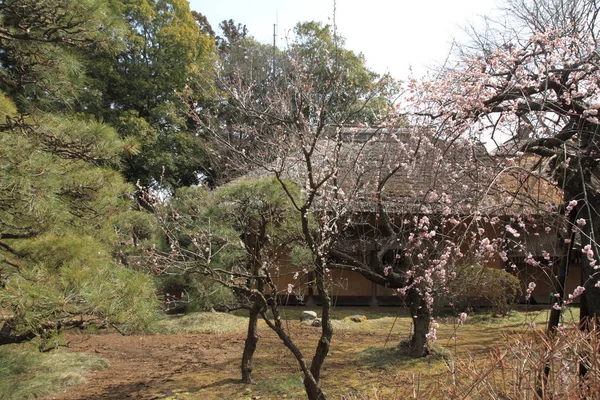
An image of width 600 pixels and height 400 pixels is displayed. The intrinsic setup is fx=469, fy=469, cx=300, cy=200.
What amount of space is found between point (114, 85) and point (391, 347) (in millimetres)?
12486

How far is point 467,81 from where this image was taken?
400cm

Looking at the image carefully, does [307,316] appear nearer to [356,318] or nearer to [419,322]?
[356,318]

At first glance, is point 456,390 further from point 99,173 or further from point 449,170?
point 99,173

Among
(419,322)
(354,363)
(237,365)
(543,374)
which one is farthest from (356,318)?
(543,374)

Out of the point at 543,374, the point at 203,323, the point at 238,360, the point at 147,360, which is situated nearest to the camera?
the point at 543,374

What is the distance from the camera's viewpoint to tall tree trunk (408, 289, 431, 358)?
5621mm

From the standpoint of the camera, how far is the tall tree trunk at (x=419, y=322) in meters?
5.62

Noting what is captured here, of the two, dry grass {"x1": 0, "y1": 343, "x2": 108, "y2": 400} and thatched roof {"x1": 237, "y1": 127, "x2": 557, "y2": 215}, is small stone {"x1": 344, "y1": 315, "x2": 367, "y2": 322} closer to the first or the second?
thatched roof {"x1": 237, "y1": 127, "x2": 557, "y2": 215}

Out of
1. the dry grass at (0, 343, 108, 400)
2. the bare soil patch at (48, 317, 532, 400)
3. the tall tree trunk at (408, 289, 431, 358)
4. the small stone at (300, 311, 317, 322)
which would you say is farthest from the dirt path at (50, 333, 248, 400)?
the tall tree trunk at (408, 289, 431, 358)

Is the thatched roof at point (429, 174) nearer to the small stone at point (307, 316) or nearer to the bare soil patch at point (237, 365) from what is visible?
the bare soil patch at point (237, 365)

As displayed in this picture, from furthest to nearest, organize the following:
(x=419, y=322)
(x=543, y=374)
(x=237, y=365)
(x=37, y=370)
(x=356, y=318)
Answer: (x=356, y=318)
(x=237, y=365)
(x=419, y=322)
(x=37, y=370)
(x=543, y=374)

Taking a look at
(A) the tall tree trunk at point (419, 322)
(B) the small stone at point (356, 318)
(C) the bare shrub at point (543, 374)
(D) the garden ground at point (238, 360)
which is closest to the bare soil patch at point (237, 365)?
(D) the garden ground at point (238, 360)

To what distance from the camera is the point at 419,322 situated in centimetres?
570

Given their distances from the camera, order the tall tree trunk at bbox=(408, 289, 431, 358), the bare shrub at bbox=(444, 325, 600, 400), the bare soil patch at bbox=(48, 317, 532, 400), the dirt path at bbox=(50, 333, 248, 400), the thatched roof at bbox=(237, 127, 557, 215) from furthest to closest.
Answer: the tall tree trunk at bbox=(408, 289, 431, 358)
the dirt path at bbox=(50, 333, 248, 400)
the bare soil patch at bbox=(48, 317, 532, 400)
the thatched roof at bbox=(237, 127, 557, 215)
the bare shrub at bbox=(444, 325, 600, 400)
